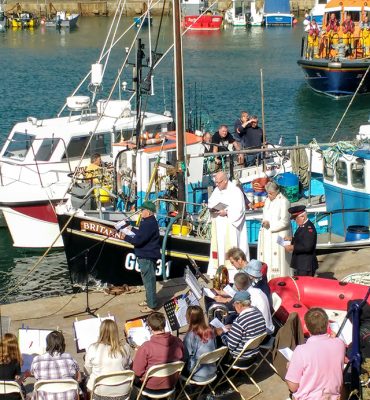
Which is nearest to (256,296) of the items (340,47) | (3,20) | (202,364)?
(202,364)

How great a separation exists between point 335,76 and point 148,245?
32.7 metres

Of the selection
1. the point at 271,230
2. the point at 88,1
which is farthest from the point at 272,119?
the point at 88,1

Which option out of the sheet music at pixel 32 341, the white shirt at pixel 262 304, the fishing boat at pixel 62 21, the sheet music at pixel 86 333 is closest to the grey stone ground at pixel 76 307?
the sheet music at pixel 86 333

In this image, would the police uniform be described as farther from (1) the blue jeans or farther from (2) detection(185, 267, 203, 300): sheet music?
(2) detection(185, 267, 203, 300): sheet music

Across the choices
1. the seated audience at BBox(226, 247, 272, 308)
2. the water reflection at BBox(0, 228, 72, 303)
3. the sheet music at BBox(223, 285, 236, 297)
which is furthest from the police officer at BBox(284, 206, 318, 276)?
the water reflection at BBox(0, 228, 72, 303)

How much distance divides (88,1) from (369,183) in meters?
70.9

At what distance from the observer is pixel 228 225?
12.3 m

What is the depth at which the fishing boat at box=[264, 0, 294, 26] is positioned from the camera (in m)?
78.1

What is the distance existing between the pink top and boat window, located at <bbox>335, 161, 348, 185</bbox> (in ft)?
24.4

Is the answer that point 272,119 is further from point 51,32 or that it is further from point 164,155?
point 51,32

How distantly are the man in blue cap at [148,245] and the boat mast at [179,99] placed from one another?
329 cm

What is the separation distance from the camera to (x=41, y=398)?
26.7 ft

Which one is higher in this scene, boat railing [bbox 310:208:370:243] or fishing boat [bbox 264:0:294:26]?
boat railing [bbox 310:208:370:243]

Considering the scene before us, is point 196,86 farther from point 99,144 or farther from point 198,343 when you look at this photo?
point 198,343
